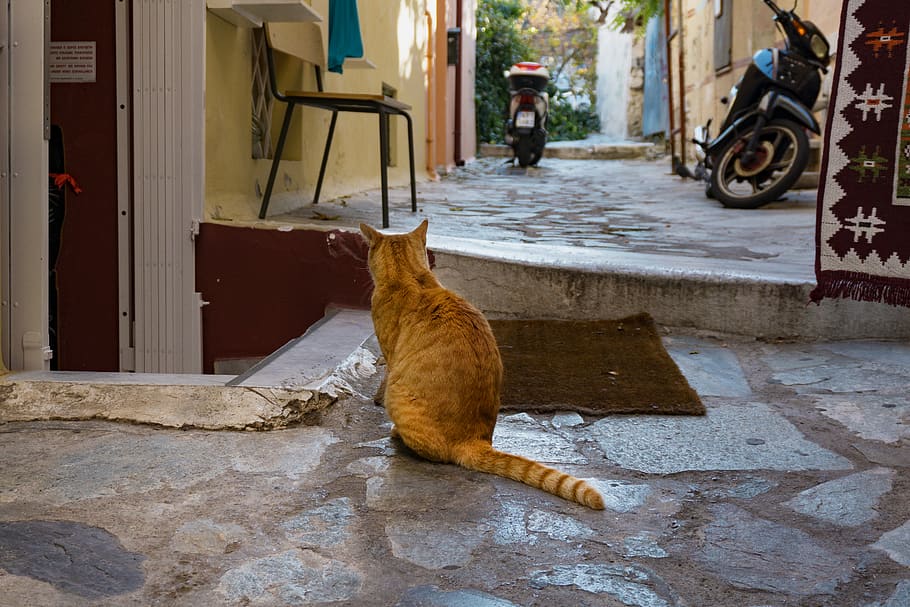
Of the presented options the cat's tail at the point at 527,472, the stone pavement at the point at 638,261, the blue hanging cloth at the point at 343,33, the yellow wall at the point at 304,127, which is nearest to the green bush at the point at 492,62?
the yellow wall at the point at 304,127

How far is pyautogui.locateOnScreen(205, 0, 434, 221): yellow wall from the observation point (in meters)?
4.02

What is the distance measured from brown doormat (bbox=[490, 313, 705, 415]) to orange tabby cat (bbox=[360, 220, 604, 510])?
0.49m

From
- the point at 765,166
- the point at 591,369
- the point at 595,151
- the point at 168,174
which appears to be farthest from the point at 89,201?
the point at 595,151

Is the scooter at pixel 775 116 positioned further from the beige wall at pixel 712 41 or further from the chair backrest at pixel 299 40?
the chair backrest at pixel 299 40

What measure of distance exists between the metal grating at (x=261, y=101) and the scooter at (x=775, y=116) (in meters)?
3.62

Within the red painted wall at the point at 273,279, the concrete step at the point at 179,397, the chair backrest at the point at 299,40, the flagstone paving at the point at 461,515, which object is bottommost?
the flagstone paving at the point at 461,515

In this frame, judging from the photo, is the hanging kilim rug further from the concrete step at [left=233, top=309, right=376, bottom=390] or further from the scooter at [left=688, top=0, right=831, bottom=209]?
the scooter at [left=688, top=0, right=831, bottom=209]

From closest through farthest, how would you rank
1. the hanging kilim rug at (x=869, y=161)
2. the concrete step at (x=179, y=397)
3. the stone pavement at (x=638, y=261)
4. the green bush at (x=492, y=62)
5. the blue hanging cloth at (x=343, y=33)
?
the concrete step at (x=179, y=397) < the hanging kilim rug at (x=869, y=161) < the stone pavement at (x=638, y=261) < the blue hanging cloth at (x=343, y=33) < the green bush at (x=492, y=62)

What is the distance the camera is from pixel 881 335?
3.43 meters

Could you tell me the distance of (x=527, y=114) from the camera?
13211 millimetres

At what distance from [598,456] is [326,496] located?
72 cm

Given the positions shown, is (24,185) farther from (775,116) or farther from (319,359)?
(775,116)

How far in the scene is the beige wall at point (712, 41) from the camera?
340 inches

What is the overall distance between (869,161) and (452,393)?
1761mm
